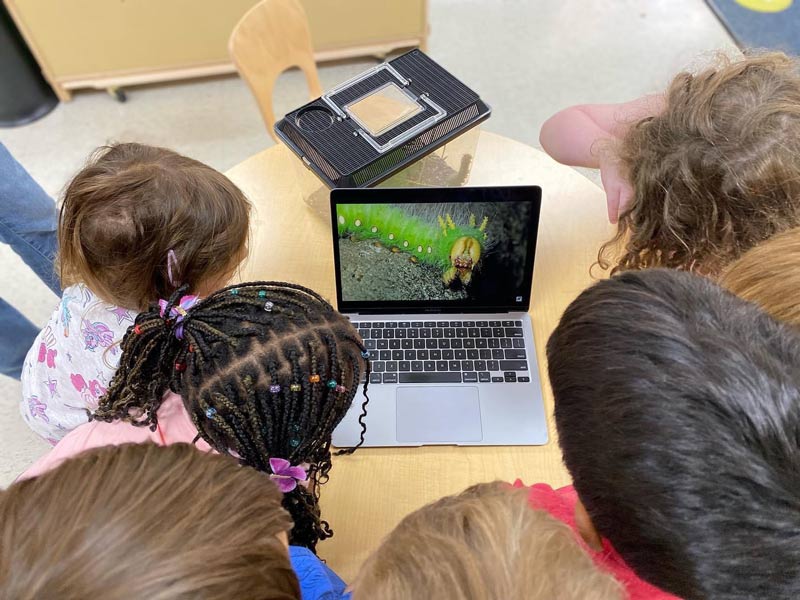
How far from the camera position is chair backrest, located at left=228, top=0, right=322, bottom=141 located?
1161 millimetres

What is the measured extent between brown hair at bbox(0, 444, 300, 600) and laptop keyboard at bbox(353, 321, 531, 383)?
42cm

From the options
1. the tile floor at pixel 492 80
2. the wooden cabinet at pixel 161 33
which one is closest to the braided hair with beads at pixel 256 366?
the tile floor at pixel 492 80

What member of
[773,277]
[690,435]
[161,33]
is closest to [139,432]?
[690,435]

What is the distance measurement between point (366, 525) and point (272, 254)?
471mm

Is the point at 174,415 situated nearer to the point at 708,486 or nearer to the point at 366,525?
the point at 366,525

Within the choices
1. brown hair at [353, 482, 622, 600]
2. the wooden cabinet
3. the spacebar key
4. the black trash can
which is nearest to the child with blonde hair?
the spacebar key

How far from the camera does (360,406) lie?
81cm

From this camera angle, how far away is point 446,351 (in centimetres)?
86

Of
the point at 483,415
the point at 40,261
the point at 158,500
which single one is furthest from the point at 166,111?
the point at 158,500

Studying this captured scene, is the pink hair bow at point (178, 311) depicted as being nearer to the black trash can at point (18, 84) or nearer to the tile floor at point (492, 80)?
the tile floor at point (492, 80)

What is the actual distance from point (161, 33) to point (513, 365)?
1.64 metres

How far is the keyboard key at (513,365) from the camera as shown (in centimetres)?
84

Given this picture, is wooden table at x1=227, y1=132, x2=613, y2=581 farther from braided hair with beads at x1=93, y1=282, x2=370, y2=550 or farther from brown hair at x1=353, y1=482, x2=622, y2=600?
brown hair at x1=353, y1=482, x2=622, y2=600

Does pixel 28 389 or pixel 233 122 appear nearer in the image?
pixel 28 389
